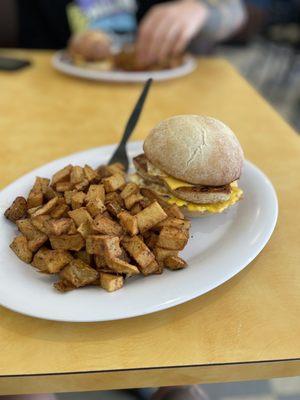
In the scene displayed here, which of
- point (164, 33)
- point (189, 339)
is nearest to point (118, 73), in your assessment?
point (164, 33)

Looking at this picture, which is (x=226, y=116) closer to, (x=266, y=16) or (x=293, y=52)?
(x=293, y=52)

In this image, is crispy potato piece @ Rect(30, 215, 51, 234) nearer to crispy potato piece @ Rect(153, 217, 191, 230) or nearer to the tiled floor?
crispy potato piece @ Rect(153, 217, 191, 230)

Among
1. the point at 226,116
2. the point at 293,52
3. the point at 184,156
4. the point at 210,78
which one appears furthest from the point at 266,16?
the point at 184,156

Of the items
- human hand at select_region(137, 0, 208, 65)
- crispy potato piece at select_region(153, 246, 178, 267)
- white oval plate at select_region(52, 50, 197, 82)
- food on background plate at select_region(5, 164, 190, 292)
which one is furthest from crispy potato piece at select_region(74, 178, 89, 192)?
human hand at select_region(137, 0, 208, 65)

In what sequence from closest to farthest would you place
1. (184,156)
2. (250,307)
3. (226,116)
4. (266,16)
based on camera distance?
(250,307)
(184,156)
(226,116)
(266,16)

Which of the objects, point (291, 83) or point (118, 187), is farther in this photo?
point (291, 83)

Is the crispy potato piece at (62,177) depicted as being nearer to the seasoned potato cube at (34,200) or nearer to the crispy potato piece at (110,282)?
the seasoned potato cube at (34,200)
